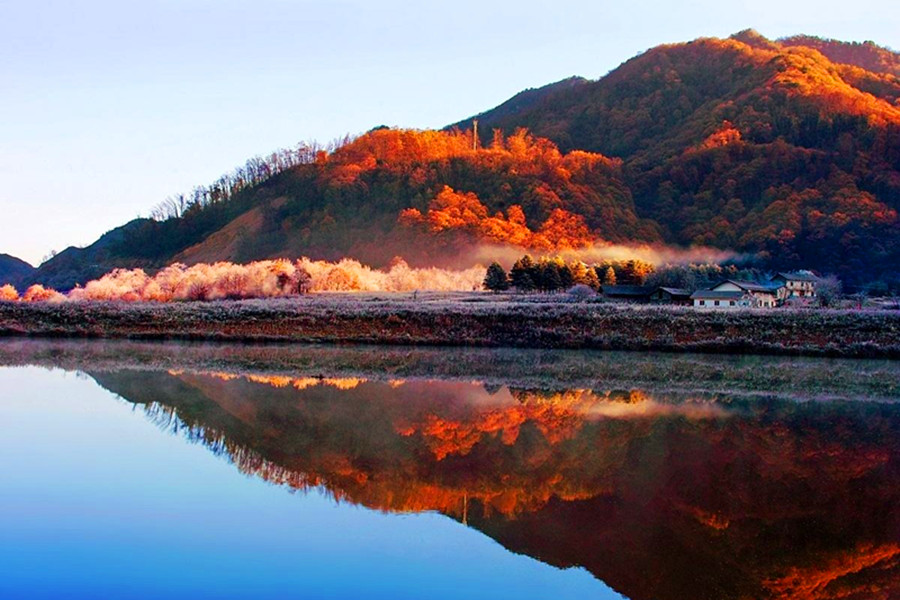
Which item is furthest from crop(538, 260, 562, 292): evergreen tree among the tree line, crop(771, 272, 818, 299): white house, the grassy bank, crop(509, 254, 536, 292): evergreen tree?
the grassy bank

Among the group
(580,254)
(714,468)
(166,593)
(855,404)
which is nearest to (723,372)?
(855,404)

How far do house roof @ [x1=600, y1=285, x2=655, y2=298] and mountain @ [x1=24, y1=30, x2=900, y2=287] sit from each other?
24.7 metres

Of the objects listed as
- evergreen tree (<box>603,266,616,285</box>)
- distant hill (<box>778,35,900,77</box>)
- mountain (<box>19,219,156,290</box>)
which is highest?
distant hill (<box>778,35,900,77</box>)

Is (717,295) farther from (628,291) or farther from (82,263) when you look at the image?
(82,263)

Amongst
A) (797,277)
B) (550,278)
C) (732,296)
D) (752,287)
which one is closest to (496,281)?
(550,278)

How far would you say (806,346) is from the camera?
25312 mm

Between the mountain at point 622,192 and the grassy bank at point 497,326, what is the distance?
40450 millimetres

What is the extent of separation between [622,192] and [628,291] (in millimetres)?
49854

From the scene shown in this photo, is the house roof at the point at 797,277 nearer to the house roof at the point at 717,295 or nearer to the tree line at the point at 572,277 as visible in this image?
the tree line at the point at 572,277

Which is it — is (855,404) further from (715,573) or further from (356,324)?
(356,324)

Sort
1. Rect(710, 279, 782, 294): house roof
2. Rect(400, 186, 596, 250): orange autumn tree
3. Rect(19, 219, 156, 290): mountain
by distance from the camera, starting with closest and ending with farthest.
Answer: Rect(710, 279, 782, 294): house roof, Rect(400, 186, 596, 250): orange autumn tree, Rect(19, 219, 156, 290): mountain

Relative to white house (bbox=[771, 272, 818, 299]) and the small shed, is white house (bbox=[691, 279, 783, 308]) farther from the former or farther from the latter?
white house (bbox=[771, 272, 818, 299])

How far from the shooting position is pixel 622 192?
302 feet

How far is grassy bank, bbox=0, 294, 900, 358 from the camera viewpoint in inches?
1000
